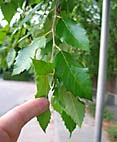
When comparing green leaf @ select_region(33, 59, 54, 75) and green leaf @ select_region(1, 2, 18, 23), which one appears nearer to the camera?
green leaf @ select_region(33, 59, 54, 75)

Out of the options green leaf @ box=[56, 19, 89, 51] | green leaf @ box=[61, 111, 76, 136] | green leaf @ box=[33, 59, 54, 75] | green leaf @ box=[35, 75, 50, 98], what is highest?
green leaf @ box=[56, 19, 89, 51]

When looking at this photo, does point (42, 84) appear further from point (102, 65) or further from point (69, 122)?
point (102, 65)

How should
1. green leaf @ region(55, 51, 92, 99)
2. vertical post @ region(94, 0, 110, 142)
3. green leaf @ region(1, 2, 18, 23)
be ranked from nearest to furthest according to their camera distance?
green leaf @ region(55, 51, 92, 99) → green leaf @ region(1, 2, 18, 23) → vertical post @ region(94, 0, 110, 142)

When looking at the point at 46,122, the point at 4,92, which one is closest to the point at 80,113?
the point at 46,122

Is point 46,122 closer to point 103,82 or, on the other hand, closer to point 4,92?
point 103,82

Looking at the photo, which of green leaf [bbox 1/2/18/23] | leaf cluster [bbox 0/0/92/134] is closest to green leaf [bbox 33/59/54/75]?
leaf cluster [bbox 0/0/92/134]

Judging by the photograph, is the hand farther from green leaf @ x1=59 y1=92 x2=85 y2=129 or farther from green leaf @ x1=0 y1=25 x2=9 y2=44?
green leaf @ x1=0 y1=25 x2=9 y2=44

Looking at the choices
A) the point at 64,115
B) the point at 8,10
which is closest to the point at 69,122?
the point at 64,115
